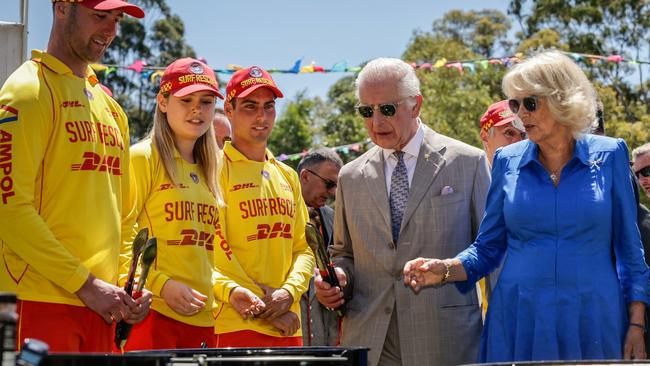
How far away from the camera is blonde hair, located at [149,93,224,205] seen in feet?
17.4

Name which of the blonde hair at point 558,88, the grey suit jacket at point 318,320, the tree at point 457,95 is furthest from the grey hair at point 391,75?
the tree at point 457,95

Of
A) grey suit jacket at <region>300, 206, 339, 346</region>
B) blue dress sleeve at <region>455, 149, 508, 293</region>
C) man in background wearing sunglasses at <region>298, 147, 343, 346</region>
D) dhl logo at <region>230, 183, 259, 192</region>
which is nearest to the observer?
blue dress sleeve at <region>455, 149, 508, 293</region>

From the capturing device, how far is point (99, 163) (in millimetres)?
4238

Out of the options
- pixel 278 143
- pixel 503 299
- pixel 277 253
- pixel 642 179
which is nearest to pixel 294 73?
pixel 642 179

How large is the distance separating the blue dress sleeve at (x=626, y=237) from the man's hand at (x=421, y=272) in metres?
0.78

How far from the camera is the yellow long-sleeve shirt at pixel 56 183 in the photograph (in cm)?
393

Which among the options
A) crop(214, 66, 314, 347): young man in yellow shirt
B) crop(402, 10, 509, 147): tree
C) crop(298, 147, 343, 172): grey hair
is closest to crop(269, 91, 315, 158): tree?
crop(402, 10, 509, 147): tree

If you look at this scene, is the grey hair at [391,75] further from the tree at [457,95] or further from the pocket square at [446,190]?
the tree at [457,95]

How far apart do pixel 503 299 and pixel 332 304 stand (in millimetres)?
1000

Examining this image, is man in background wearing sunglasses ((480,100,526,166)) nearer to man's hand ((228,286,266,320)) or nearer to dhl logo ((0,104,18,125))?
man's hand ((228,286,266,320))

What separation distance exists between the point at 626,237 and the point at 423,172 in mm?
1263

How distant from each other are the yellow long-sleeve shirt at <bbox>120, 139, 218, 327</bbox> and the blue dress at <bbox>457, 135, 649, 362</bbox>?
4.90ft

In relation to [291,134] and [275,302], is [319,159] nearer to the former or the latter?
[275,302]

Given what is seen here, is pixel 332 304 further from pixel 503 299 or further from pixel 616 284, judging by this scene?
pixel 616 284
